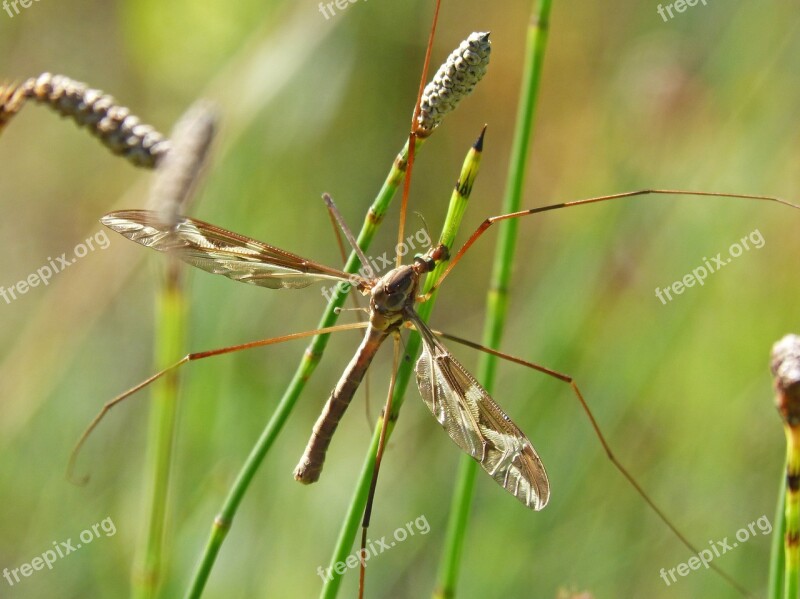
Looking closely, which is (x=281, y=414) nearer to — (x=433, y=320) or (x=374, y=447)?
(x=374, y=447)

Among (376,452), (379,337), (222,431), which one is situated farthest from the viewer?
(222,431)

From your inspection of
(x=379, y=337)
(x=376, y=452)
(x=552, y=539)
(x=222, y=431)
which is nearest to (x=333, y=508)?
(x=222, y=431)

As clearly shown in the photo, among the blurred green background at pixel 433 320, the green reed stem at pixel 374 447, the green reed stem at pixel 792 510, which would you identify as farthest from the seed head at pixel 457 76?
the blurred green background at pixel 433 320

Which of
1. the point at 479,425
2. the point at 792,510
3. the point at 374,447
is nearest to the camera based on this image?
the point at 792,510

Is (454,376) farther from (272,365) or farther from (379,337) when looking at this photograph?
(272,365)

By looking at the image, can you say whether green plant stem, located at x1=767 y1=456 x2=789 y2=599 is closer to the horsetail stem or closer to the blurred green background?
the horsetail stem

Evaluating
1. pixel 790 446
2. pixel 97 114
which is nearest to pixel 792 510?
pixel 790 446

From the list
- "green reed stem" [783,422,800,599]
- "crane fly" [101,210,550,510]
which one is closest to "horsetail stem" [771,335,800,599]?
"green reed stem" [783,422,800,599]
